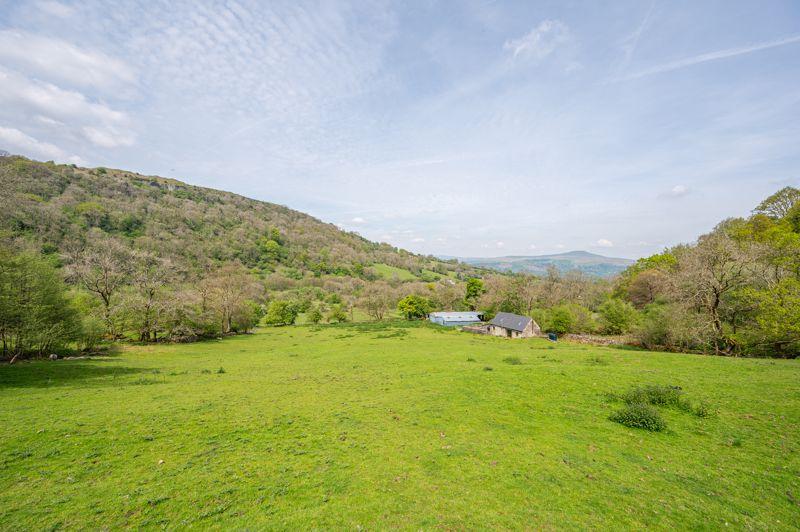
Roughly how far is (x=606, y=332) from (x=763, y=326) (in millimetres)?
27537

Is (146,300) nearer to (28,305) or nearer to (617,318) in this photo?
(28,305)

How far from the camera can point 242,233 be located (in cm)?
13825

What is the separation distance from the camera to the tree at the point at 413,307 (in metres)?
81.7

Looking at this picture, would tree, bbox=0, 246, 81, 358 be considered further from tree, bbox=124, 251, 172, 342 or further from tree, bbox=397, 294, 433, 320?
tree, bbox=397, 294, 433, 320

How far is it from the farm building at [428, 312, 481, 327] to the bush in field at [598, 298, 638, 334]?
30.8 m

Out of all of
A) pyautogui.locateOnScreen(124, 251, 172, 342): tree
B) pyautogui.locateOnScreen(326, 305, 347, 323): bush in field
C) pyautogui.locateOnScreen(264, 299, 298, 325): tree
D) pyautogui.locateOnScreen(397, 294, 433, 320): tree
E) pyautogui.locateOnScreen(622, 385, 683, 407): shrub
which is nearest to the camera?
pyautogui.locateOnScreen(622, 385, 683, 407): shrub

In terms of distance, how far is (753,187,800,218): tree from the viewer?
45628mm

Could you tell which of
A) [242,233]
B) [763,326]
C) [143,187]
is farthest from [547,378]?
[143,187]

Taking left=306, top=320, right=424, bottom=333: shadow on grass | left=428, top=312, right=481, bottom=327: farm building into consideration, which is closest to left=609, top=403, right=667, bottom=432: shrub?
left=306, top=320, right=424, bottom=333: shadow on grass

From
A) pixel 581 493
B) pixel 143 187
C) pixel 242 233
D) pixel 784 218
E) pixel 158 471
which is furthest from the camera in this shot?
pixel 143 187

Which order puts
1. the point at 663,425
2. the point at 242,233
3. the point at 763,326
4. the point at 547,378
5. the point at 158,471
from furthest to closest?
1. the point at 242,233
2. the point at 763,326
3. the point at 547,378
4. the point at 663,425
5. the point at 158,471

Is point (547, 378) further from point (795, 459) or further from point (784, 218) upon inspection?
point (784, 218)

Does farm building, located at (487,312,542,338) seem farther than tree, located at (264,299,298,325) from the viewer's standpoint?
No

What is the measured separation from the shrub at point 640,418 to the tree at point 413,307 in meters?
69.1
